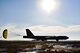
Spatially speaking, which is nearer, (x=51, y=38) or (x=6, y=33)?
(x=6, y=33)

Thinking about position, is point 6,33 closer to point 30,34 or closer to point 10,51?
point 10,51

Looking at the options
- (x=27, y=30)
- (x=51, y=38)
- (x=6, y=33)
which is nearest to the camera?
(x=6, y=33)

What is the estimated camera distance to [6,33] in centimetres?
1410

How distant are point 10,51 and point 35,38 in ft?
457

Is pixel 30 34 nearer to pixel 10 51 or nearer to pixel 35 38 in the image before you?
pixel 35 38

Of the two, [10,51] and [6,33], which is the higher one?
[6,33]

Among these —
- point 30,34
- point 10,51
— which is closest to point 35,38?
point 30,34

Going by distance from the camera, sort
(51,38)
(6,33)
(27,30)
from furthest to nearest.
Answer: (27,30) < (51,38) < (6,33)

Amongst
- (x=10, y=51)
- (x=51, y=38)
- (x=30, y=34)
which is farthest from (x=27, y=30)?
(x=10, y=51)

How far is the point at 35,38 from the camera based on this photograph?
6048 inches

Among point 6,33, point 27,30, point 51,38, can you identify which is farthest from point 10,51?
point 27,30

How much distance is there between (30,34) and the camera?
527ft

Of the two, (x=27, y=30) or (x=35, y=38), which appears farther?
(x=27, y=30)

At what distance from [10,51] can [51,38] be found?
454 ft
